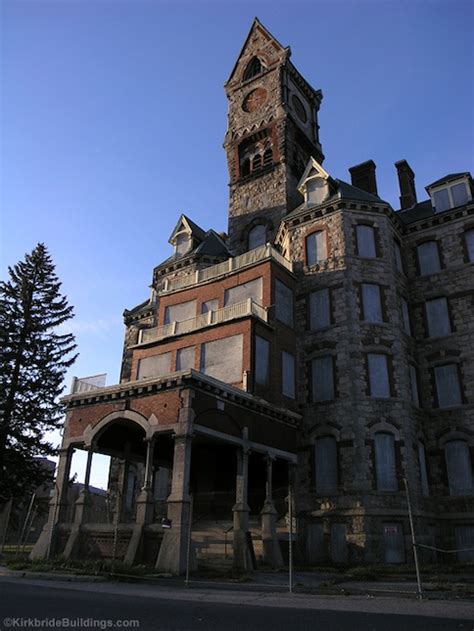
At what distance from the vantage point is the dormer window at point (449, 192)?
94.8 ft

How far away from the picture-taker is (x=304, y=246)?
2938cm

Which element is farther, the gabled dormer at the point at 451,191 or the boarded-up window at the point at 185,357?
the gabled dormer at the point at 451,191

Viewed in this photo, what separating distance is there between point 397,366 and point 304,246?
879cm

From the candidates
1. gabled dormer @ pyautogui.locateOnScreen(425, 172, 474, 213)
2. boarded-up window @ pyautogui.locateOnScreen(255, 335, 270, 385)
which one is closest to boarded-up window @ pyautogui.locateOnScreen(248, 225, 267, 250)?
gabled dormer @ pyautogui.locateOnScreen(425, 172, 474, 213)

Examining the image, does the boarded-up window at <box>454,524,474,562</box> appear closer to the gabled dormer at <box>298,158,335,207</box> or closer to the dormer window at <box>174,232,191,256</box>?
the gabled dormer at <box>298,158,335,207</box>

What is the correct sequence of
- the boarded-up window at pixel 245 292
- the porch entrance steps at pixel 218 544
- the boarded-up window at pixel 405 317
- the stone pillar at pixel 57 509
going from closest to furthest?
the porch entrance steps at pixel 218 544 → the stone pillar at pixel 57 509 → the boarded-up window at pixel 405 317 → the boarded-up window at pixel 245 292

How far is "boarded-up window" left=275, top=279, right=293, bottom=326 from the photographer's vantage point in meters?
26.9

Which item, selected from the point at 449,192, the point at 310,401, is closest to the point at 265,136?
the point at 449,192

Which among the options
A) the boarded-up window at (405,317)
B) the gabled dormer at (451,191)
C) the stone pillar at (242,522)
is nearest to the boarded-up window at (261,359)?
the stone pillar at (242,522)

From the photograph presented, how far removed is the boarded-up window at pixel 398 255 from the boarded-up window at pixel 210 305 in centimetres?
1011

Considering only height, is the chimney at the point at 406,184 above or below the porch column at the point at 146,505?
above

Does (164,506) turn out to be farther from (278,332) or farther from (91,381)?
(278,332)

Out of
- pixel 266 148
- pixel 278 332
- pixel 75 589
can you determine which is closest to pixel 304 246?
pixel 278 332

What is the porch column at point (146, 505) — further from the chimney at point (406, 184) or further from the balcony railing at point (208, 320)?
the chimney at point (406, 184)
